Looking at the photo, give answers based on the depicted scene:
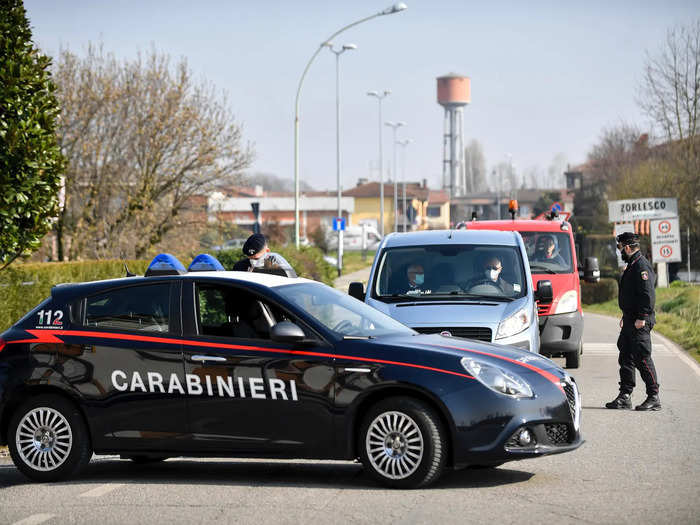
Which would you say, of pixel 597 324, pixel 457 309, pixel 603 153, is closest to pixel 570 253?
pixel 457 309

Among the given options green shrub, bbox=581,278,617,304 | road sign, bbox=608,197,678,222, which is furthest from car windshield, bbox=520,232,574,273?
green shrub, bbox=581,278,617,304

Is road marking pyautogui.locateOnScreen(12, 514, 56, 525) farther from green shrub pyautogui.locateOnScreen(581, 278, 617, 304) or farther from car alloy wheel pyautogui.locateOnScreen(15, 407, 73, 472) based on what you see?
green shrub pyautogui.locateOnScreen(581, 278, 617, 304)

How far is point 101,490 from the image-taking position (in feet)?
26.8

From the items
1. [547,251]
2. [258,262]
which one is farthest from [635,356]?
[547,251]

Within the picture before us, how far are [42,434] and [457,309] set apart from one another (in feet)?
16.0

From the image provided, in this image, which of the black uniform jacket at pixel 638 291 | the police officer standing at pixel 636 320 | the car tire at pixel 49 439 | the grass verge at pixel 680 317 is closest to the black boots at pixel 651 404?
the police officer standing at pixel 636 320

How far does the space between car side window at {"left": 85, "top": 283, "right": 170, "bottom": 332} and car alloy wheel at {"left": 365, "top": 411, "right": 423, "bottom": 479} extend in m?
1.85

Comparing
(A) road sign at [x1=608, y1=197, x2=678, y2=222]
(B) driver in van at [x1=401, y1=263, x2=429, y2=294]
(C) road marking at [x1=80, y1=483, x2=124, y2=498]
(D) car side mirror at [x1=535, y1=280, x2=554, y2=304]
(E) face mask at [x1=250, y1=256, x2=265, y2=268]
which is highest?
(A) road sign at [x1=608, y1=197, x2=678, y2=222]

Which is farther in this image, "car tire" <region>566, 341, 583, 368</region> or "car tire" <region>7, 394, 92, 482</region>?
"car tire" <region>566, 341, 583, 368</region>

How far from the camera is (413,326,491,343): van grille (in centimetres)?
1142

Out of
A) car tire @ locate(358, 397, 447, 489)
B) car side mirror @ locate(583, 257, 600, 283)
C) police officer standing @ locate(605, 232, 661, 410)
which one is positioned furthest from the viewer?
car side mirror @ locate(583, 257, 600, 283)

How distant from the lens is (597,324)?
28.8 meters

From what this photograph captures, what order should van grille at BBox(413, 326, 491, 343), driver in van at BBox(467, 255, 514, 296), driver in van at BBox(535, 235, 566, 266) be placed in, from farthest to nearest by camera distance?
driver in van at BBox(535, 235, 566, 266) → driver in van at BBox(467, 255, 514, 296) → van grille at BBox(413, 326, 491, 343)

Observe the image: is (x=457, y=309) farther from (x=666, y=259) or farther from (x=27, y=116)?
(x=666, y=259)
